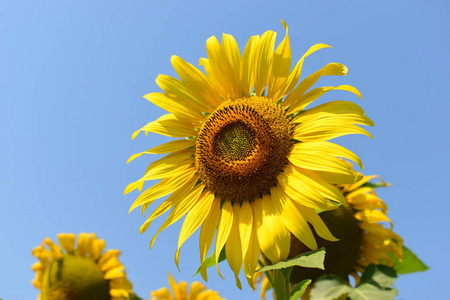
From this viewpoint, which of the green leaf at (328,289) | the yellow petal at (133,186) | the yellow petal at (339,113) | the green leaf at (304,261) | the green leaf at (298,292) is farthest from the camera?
the green leaf at (328,289)

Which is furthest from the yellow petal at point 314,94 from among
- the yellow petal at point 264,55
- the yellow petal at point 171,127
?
the yellow petal at point 171,127

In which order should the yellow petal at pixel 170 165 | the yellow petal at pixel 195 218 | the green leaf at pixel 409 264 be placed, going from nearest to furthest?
the yellow petal at pixel 195 218 → the yellow petal at pixel 170 165 → the green leaf at pixel 409 264

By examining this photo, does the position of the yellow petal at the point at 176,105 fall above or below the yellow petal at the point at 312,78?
above

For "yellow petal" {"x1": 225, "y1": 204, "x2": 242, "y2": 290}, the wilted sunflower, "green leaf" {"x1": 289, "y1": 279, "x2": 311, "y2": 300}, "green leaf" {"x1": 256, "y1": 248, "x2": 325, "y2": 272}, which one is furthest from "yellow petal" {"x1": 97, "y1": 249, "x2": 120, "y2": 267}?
"green leaf" {"x1": 256, "y1": 248, "x2": 325, "y2": 272}

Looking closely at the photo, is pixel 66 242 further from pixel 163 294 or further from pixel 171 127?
pixel 171 127

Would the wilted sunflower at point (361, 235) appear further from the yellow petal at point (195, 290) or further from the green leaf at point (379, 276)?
the yellow petal at point (195, 290)

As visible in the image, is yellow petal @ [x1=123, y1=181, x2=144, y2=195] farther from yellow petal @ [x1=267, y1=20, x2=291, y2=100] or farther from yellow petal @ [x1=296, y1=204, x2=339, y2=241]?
yellow petal @ [x1=296, y1=204, x2=339, y2=241]
